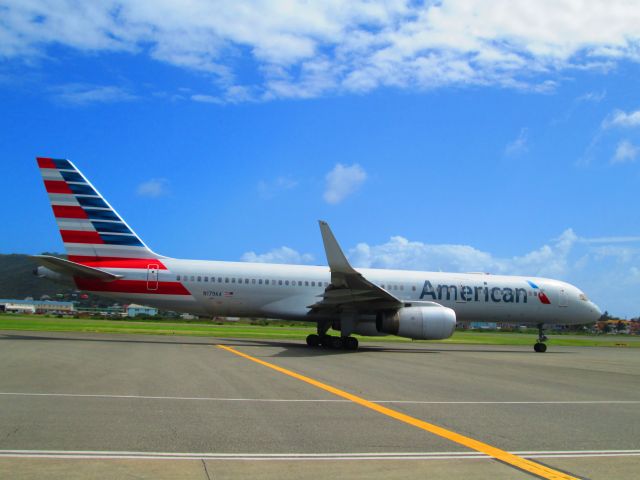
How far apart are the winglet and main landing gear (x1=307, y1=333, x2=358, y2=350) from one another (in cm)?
409

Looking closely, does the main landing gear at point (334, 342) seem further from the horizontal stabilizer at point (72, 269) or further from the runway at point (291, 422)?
the runway at point (291, 422)

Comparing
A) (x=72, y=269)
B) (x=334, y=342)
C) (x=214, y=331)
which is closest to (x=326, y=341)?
(x=334, y=342)

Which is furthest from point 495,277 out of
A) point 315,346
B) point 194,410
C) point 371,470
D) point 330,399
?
point 371,470

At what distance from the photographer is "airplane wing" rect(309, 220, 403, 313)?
20438mm

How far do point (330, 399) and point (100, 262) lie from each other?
16903 mm

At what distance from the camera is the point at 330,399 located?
32.0ft

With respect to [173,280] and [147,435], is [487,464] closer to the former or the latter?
[147,435]

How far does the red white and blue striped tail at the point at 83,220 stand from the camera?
23.8 m

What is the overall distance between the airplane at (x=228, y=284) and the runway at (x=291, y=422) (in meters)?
7.48

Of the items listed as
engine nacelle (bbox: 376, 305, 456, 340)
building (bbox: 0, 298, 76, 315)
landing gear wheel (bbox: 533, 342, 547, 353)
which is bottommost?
building (bbox: 0, 298, 76, 315)

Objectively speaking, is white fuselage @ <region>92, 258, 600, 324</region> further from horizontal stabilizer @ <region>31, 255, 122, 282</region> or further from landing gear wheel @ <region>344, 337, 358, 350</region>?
landing gear wheel @ <region>344, 337, 358, 350</region>

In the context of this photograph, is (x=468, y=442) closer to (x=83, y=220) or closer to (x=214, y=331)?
(x=83, y=220)

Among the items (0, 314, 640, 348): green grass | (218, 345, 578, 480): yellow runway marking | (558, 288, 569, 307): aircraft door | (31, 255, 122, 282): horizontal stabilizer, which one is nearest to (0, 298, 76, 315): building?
(0, 314, 640, 348): green grass

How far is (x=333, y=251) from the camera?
20438mm
